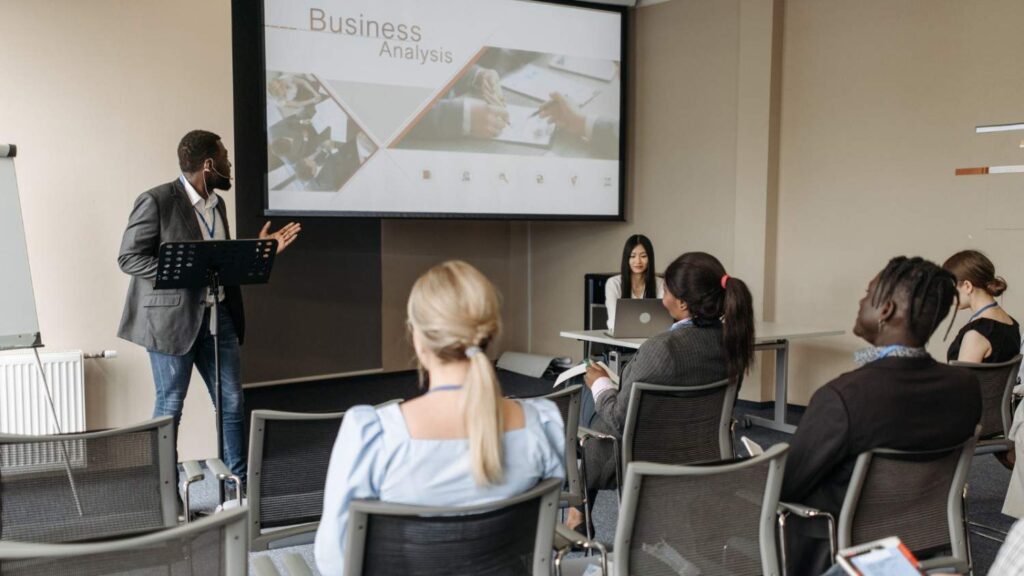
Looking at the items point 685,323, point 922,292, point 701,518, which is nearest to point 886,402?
point 922,292

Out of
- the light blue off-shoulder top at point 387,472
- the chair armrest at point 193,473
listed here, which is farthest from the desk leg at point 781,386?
the light blue off-shoulder top at point 387,472

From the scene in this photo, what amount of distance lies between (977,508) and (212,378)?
346cm

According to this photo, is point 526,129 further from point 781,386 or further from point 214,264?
point 214,264

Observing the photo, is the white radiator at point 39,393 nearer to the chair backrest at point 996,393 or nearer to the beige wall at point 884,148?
the chair backrest at point 996,393

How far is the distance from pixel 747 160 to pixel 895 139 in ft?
3.13

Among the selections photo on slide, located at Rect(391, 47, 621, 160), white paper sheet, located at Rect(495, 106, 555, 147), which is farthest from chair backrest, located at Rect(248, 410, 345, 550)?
white paper sheet, located at Rect(495, 106, 555, 147)

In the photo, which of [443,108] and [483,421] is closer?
[483,421]

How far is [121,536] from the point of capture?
1.29m

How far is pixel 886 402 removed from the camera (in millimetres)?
1934

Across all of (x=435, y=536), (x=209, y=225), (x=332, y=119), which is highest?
(x=332, y=119)

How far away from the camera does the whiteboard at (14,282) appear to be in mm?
3379

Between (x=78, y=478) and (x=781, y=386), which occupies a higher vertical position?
(x=78, y=478)

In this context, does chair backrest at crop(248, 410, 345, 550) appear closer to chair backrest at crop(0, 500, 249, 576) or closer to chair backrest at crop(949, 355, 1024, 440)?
chair backrest at crop(0, 500, 249, 576)

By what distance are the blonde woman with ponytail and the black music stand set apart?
1951 mm
